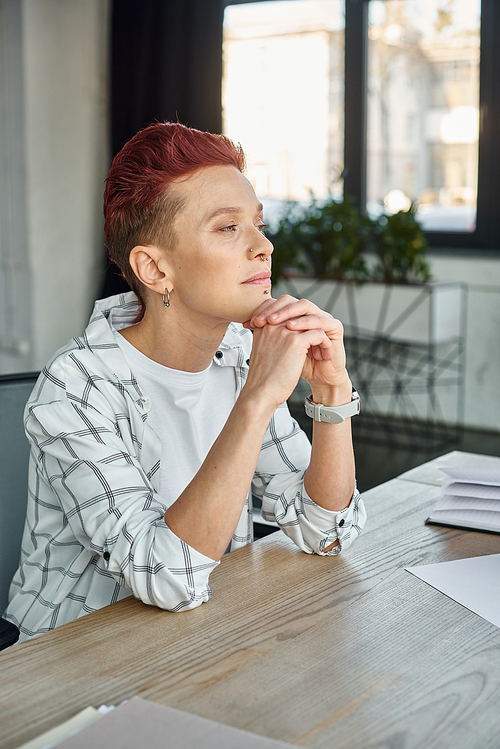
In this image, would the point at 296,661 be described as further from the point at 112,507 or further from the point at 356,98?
the point at 356,98

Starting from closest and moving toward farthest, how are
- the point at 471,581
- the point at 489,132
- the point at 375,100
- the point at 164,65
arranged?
1. the point at 471,581
2. the point at 489,132
3. the point at 164,65
4. the point at 375,100

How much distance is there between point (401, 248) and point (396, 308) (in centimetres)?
30

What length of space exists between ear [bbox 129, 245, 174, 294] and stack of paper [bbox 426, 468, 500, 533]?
1.71 ft

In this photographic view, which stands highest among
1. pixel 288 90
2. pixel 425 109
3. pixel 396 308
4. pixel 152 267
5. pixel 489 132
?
pixel 288 90

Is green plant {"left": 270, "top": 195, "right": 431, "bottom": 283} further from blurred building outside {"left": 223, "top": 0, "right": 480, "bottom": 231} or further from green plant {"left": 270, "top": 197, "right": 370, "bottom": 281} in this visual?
blurred building outside {"left": 223, "top": 0, "right": 480, "bottom": 231}

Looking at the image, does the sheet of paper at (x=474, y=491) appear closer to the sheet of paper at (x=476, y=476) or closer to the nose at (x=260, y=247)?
the sheet of paper at (x=476, y=476)

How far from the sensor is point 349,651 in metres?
0.79

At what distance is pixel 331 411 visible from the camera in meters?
1.13

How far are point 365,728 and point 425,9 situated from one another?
4.40 m

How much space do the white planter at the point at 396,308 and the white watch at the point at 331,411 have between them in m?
2.82

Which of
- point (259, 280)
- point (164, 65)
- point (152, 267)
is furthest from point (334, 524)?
point (164, 65)

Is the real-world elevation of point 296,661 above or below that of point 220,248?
below

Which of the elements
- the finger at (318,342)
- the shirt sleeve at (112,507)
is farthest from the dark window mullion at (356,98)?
the shirt sleeve at (112,507)

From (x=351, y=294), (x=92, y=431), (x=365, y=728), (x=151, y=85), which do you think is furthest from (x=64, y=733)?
(x=151, y=85)
